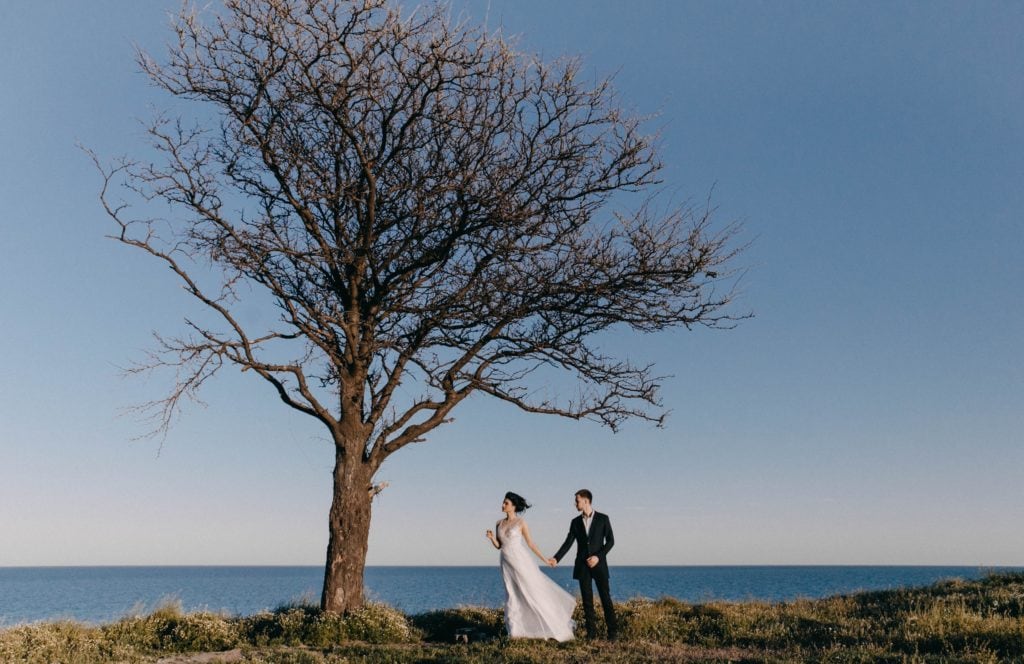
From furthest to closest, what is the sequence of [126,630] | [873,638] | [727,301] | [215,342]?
[727,301] < [215,342] < [126,630] < [873,638]

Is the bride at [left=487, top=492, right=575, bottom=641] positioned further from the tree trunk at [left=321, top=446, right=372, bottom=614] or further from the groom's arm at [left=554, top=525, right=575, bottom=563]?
the tree trunk at [left=321, top=446, right=372, bottom=614]

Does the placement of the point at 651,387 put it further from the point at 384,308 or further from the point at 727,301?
the point at 384,308

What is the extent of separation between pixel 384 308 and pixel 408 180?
269cm

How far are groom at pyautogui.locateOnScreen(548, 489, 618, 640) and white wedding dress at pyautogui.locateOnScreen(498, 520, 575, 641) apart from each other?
34 centimetres

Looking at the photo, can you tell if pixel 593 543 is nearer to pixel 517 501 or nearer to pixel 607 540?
pixel 607 540

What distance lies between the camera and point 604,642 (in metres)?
12.9

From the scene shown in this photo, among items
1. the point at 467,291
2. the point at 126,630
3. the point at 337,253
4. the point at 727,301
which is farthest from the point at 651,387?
the point at 126,630

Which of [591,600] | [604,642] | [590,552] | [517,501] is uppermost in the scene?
[517,501]

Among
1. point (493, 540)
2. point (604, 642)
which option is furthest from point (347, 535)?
point (604, 642)

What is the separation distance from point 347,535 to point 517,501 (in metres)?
3.36

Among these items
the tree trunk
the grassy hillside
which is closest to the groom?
the grassy hillside

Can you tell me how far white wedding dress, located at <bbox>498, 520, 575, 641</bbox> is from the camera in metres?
13.3

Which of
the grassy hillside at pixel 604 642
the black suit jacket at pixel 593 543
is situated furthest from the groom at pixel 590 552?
the grassy hillside at pixel 604 642

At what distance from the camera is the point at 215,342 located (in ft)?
49.7
